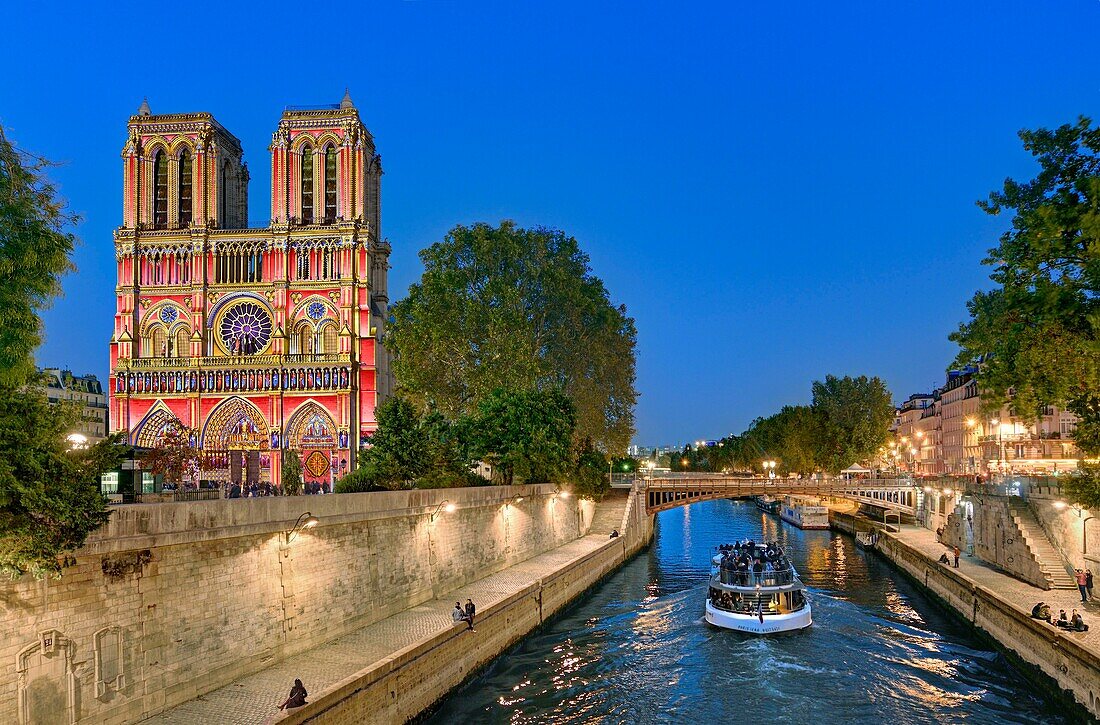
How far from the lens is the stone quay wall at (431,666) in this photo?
56.9ft

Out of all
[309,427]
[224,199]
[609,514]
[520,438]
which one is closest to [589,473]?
[609,514]

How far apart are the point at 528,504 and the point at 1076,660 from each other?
25284 mm

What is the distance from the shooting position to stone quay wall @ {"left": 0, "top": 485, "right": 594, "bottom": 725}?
14.6 meters

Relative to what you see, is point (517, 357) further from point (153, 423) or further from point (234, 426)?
point (153, 423)

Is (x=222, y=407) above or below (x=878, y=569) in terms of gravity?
above

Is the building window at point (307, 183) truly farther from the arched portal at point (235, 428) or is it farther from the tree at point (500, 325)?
the tree at point (500, 325)

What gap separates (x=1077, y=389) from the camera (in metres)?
26.9

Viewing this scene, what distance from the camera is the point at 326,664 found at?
20.5 metres

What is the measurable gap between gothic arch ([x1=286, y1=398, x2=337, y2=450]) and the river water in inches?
1500

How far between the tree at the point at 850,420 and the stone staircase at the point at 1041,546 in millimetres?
66363

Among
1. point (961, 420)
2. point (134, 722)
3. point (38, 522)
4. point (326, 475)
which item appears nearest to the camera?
point (38, 522)

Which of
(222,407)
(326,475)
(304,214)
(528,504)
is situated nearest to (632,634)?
(528,504)

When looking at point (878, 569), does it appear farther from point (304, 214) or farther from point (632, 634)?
point (304, 214)

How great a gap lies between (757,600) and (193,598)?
2032cm
